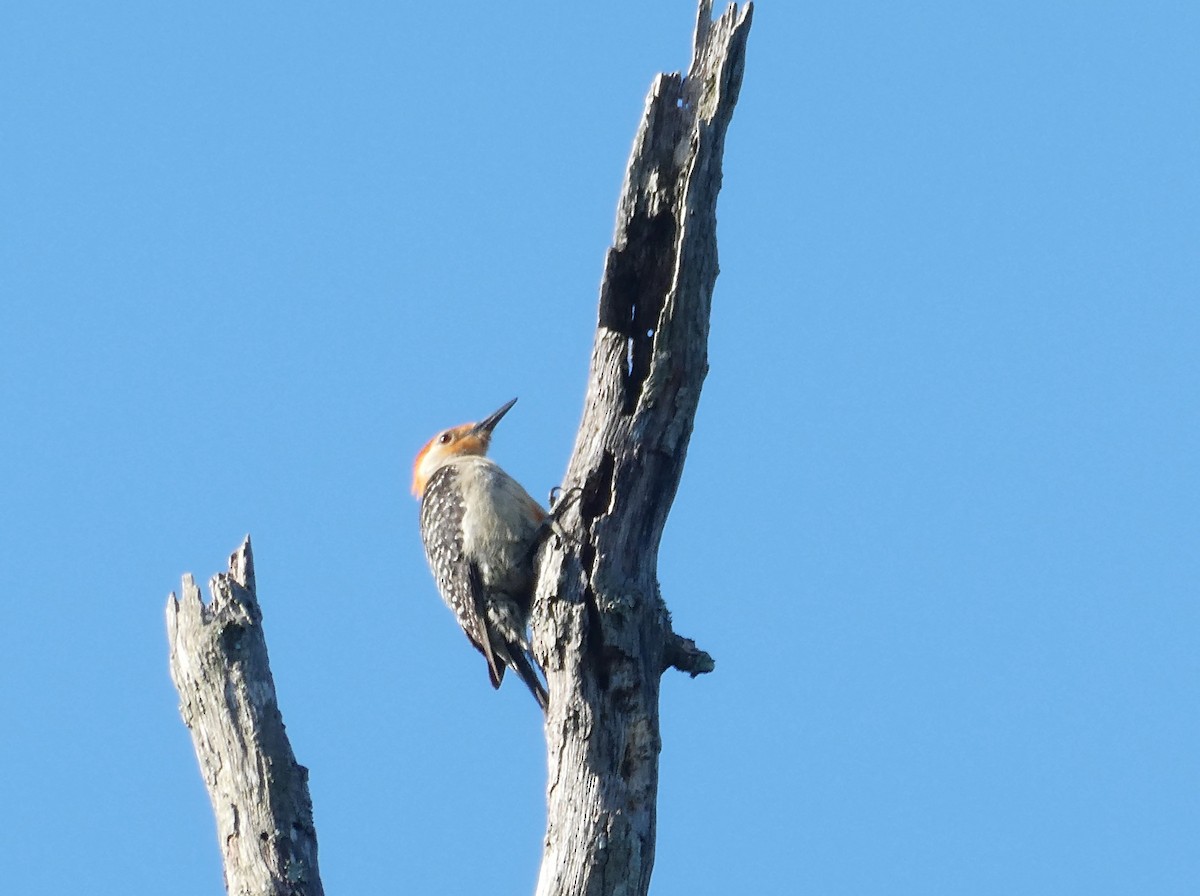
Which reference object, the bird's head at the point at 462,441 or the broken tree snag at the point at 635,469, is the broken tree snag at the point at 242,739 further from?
the bird's head at the point at 462,441

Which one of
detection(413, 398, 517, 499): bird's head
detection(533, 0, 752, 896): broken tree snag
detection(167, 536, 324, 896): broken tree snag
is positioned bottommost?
detection(167, 536, 324, 896): broken tree snag

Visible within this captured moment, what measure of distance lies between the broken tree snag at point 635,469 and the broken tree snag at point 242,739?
37.3 inches

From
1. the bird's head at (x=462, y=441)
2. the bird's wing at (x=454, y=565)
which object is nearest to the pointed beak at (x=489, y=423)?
the bird's head at (x=462, y=441)

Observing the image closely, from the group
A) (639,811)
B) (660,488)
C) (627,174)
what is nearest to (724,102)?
(627,174)

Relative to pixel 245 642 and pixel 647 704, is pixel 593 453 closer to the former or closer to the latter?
pixel 647 704

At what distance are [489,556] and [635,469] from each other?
1.43 meters

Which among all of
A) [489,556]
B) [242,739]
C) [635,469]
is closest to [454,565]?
[489,556]

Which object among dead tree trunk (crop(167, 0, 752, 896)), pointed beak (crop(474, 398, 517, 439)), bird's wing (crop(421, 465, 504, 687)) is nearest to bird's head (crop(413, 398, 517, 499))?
pointed beak (crop(474, 398, 517, 439))

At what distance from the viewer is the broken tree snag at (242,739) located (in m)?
5.29

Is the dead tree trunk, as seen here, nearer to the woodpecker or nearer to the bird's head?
the woodpecker

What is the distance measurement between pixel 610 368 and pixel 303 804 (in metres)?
2.11

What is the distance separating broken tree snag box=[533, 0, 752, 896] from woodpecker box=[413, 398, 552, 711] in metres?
0.76

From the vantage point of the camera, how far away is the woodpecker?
7160 millimetres

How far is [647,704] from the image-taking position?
5.72m
